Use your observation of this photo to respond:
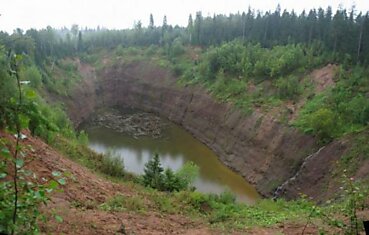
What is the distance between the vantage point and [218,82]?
1873 inches

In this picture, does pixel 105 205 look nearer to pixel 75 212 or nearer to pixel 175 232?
pixel 75 212

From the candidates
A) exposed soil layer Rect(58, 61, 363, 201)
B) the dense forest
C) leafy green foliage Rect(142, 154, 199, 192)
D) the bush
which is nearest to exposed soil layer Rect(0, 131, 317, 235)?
the dense forest

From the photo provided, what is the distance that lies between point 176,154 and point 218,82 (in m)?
13.9

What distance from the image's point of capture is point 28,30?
216 feet

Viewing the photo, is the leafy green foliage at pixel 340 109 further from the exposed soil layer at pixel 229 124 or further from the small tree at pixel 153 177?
the small tree at pixel 153 177

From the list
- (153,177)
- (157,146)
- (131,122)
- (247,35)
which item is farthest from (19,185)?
(247,35)

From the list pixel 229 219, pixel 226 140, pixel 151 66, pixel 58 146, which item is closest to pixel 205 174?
pixel 226 140

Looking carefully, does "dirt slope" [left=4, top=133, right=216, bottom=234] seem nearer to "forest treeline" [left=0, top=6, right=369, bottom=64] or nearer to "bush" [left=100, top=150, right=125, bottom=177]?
"bush" [left=100, top=150, right=125, bottom=177]

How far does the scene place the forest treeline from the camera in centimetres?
4344

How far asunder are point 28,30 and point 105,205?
62082mm

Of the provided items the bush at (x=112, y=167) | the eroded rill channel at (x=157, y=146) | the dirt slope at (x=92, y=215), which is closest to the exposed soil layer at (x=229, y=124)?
the eroded rill channel at (x=157, y=146)

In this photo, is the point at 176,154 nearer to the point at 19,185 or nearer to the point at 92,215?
the point at 92,215

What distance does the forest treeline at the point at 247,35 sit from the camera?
143 feet

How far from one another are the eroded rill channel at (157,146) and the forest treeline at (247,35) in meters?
14.2
